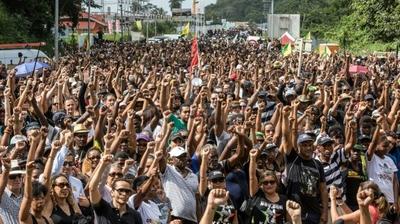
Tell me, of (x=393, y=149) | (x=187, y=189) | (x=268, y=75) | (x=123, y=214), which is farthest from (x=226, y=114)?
(x=268, y=75)

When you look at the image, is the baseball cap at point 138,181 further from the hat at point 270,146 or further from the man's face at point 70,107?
the man's face at point 70,107

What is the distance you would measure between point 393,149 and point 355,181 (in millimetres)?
1044

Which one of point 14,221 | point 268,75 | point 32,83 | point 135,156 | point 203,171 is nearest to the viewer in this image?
point 14,221

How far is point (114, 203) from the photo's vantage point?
582 centimetres

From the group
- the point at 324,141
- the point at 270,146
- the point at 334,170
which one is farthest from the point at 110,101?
the point at 334,170

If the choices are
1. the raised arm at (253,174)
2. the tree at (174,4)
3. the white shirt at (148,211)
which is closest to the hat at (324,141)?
the raised arm at (253,174)

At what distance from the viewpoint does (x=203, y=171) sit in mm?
6656

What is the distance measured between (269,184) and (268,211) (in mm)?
210

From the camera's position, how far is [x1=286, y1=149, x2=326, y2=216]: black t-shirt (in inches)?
275

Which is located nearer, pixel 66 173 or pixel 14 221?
pixel 14 221

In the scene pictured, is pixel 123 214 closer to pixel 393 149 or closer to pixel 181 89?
pixel 393 149

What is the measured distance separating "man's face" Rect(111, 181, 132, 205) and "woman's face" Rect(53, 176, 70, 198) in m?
0.35

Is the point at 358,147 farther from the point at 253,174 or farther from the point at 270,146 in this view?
the point at 253,174

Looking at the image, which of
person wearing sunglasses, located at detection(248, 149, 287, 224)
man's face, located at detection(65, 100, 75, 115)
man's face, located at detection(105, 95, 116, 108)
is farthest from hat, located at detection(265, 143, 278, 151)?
man's face, located at detection(65, 100, 75, 115)
